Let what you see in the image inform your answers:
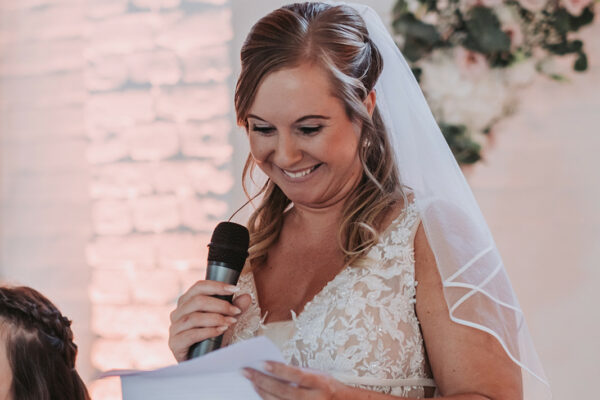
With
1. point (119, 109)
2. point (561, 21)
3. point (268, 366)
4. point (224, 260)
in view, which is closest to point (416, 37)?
point (561, 21)

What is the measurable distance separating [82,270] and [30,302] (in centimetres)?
209

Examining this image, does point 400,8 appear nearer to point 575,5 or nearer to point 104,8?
point 575,5

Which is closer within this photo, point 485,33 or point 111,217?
point 485,33

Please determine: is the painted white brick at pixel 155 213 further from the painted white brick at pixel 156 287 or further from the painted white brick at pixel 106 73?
the painted white brick at pixel 106 73

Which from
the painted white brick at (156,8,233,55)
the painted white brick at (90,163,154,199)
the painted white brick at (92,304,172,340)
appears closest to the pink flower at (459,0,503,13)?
the painted white brick at (156,8,233,55)

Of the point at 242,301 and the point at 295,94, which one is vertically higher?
the point at 295,94

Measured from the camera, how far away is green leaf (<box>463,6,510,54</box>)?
2.76 meters

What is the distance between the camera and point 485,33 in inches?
109

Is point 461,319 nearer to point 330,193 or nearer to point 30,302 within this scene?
point 330,193

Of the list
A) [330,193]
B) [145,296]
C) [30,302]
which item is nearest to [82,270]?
[145,296]

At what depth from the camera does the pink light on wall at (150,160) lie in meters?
3.36

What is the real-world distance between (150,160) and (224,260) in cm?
226

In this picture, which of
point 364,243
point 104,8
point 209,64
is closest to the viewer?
point 364,243

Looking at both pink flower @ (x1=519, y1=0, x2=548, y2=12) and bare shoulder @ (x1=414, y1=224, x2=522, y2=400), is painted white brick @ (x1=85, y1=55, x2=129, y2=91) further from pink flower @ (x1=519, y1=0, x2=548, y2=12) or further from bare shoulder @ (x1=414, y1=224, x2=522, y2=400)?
bare shoulder @ (x1=414, y1=224, x2=522, y2=400)
